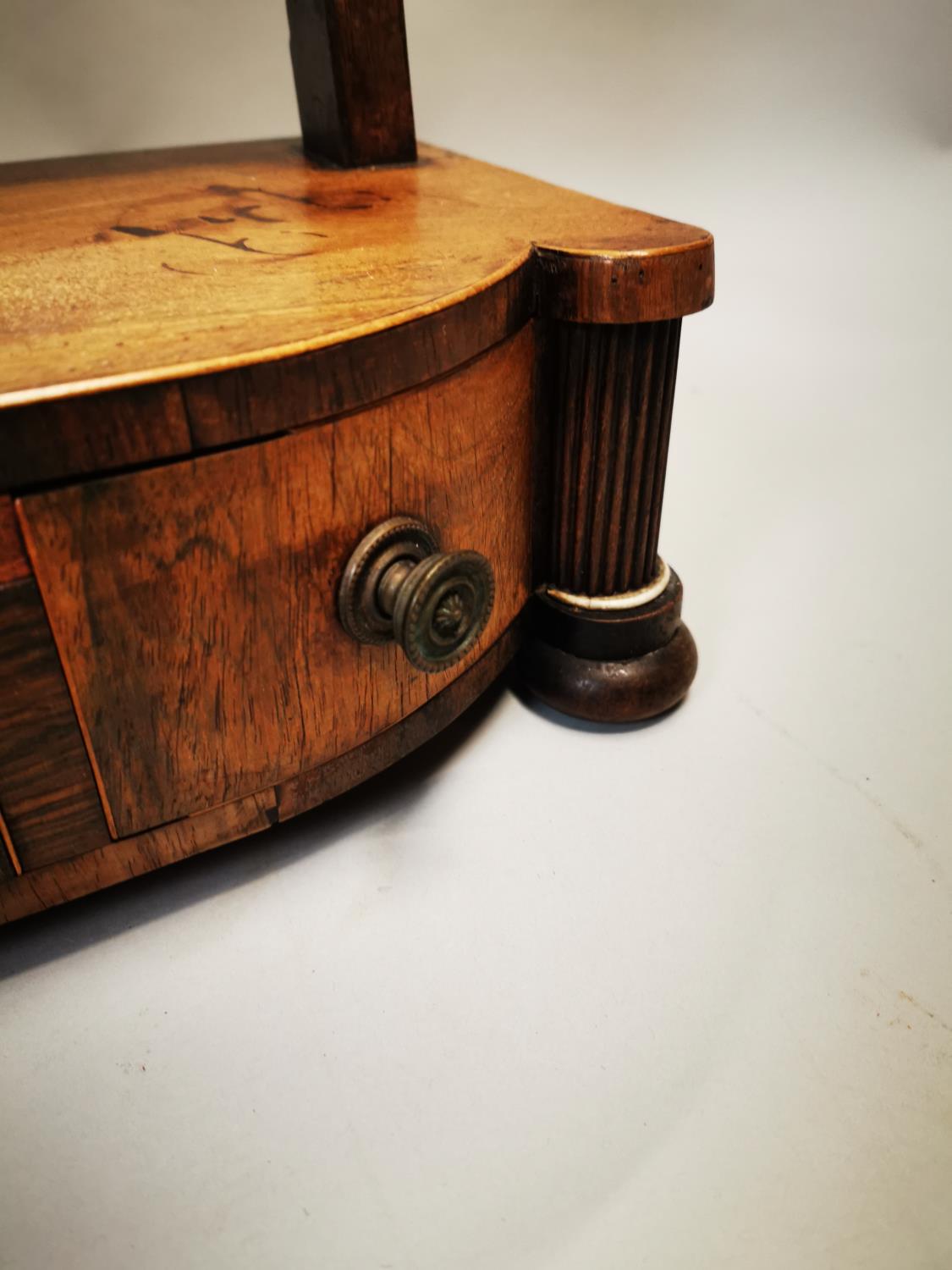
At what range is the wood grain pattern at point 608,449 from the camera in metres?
0.92

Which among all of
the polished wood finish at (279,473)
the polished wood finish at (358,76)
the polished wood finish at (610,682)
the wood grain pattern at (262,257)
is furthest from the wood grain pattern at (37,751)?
the polished wood finish at (358,76)

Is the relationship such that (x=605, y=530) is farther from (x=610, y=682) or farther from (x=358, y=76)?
(x=358, y=76)

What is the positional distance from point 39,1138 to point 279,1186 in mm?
174

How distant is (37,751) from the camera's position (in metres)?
0.70

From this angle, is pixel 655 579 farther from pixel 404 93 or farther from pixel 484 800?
pixel 404 93

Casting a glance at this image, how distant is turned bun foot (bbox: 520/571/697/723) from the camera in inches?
40.3

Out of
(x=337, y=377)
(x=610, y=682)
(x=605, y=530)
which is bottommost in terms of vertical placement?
(x=610, y=682)

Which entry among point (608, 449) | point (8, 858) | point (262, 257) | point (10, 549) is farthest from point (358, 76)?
point (8, 858)

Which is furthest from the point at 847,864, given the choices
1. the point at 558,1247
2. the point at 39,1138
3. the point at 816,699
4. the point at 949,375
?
the point at 949,375

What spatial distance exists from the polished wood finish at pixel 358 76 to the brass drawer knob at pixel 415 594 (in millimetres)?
692

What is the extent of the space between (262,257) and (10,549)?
0.36 m

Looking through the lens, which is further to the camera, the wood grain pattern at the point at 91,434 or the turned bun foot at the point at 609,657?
the turned bun foot at the point at 609,657

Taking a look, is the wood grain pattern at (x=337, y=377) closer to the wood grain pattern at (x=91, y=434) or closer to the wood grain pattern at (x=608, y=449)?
the wood grain pattern at (x=91, y=434)

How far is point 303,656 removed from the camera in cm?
79
